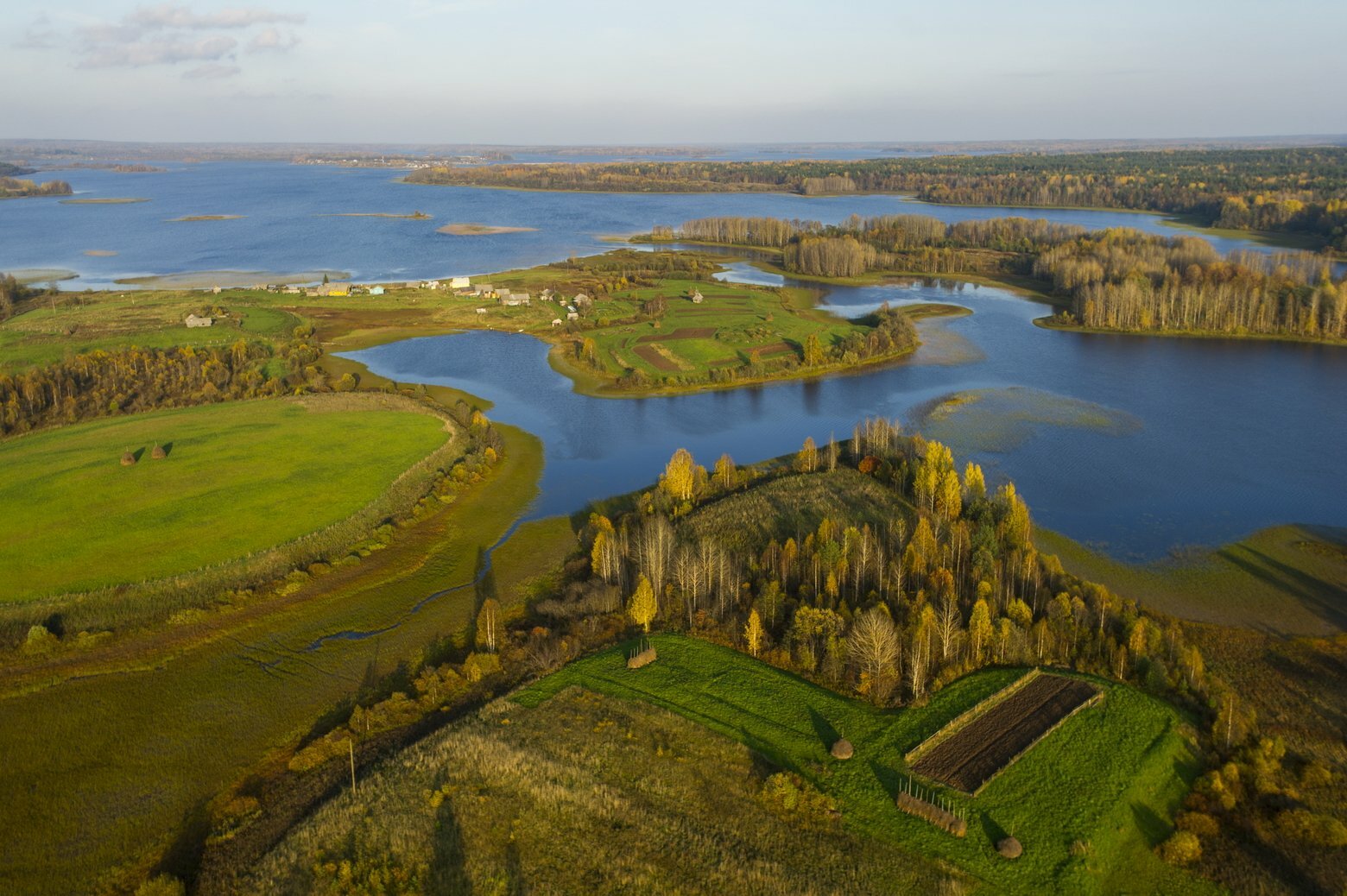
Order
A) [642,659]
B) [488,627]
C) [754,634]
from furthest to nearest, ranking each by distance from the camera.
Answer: [488,627]
[754,634]
[642,659]

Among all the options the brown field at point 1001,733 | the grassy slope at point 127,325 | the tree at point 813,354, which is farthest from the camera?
the tree at point 813,354

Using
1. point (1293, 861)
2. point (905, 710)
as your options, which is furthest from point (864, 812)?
point (1293, 861)

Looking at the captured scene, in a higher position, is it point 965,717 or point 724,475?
point 724,475

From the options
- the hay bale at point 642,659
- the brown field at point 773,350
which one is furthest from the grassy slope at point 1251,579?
the brown field at point 773,350

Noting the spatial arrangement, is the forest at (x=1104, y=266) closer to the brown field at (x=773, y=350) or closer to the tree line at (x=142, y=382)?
the brown field at (x=773, y=350)

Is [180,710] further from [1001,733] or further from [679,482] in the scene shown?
[1001,733]

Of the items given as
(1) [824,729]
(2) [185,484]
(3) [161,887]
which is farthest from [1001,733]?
(2) [185,484]

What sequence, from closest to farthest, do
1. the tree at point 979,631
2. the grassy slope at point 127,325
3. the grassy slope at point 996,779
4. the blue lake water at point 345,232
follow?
the grassy slope at point 996,779 < the tree at point 979,631 < the grassy slope at point 127,325 < the blue lake water at point 345,232
